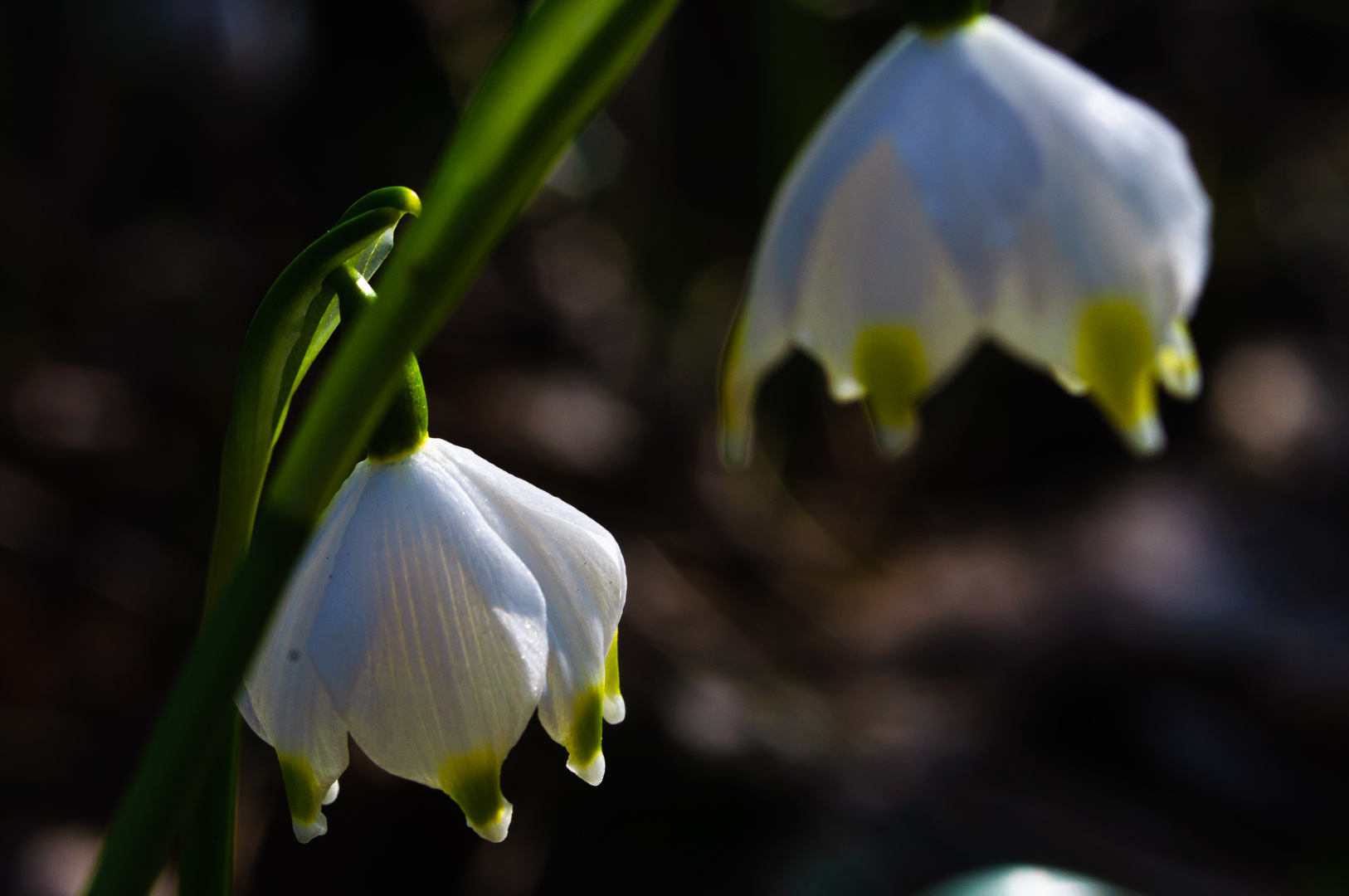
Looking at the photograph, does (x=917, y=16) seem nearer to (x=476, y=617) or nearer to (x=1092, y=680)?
(x=476, y=617)

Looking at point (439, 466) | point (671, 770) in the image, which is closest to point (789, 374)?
point (671, 770)

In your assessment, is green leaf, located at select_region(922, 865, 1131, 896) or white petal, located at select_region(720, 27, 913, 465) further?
green leaf, located at select_region(922, 865, 1131, 896)

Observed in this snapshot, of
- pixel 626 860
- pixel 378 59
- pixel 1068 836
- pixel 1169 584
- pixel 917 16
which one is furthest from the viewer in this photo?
pixel 378 59

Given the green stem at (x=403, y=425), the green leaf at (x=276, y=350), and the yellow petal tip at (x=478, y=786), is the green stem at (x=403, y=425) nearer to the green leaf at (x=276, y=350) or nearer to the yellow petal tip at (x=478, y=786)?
the green leaf at (x=276, y=350)

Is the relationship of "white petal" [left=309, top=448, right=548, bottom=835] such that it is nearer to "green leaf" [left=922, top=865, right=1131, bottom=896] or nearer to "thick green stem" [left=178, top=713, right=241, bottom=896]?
"thick green stem" [left=178, top=713, right=241, bottom=896]

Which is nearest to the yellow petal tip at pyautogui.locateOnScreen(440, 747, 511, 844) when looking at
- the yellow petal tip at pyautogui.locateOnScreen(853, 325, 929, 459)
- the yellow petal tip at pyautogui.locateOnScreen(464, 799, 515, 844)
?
the yellow petal tip at pyautogui.locateOnScreen(464, 799, 515, 844)

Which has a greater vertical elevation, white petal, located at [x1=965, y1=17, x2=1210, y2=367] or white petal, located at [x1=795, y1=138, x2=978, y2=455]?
white petal, located at [x1=965, y1=17, x2=1210, y2=367]
